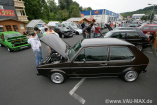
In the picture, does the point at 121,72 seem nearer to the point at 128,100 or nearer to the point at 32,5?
the point at 128,100

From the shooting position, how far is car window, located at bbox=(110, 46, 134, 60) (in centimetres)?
268

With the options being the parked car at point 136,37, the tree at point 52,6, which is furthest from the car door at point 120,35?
the tree at point 52,6

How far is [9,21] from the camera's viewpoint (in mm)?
12828

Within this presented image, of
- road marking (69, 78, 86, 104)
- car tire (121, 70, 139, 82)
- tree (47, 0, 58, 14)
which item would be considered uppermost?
tree (47, 0, 58, 14)

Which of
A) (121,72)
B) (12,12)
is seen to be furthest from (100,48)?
(12,12)

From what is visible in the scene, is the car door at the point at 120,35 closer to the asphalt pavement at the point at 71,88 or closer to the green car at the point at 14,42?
the asphalt pavement at the point at 71,88

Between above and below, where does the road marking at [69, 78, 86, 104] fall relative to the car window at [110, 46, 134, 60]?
below

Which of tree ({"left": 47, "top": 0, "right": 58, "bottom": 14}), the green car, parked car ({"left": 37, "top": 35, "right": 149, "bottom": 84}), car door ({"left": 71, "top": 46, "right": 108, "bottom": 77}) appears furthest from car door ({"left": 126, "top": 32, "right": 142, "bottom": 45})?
tree ({"left": 47, "top": 0, "right": 58, "bottom": 14})

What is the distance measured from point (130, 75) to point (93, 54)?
5.37ft

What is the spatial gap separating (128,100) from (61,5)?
225ft

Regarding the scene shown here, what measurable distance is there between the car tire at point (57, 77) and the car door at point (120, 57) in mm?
1765

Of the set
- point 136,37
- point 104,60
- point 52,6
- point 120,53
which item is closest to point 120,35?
point 136,37

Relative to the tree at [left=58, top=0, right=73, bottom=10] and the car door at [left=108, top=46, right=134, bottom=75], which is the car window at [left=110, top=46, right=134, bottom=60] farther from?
the tree at [left=58, top=0, right=73, bottom=10]

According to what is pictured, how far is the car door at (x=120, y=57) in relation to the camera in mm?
2684
